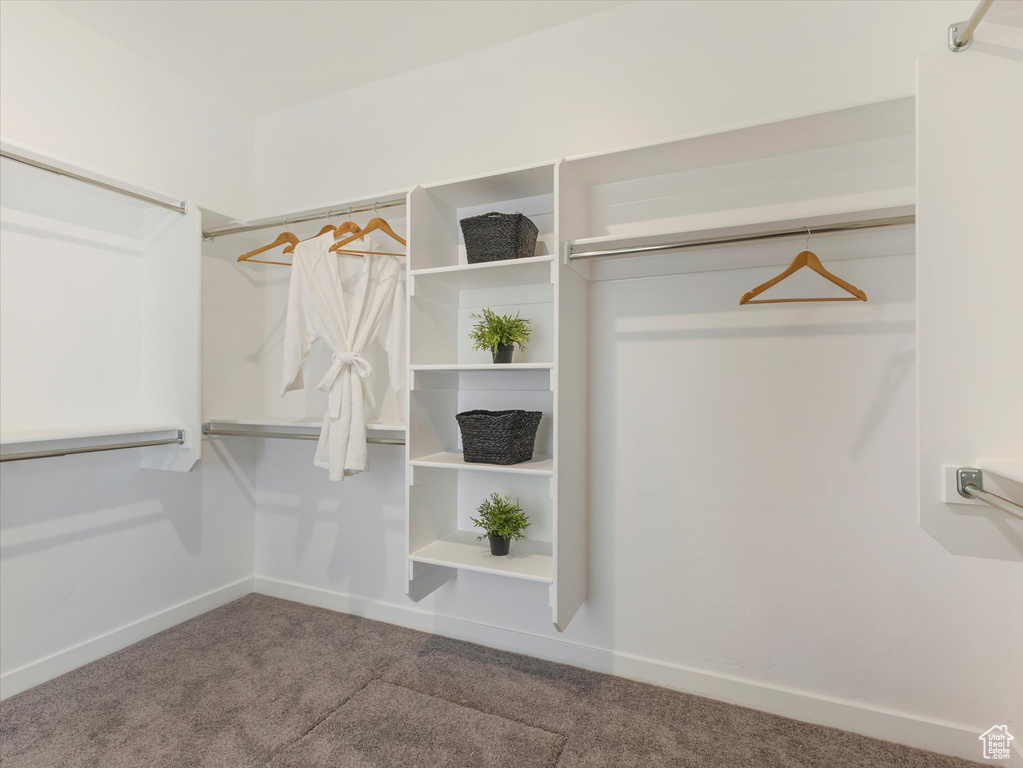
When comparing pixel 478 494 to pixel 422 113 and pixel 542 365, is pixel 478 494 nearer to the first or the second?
pixel 542 365

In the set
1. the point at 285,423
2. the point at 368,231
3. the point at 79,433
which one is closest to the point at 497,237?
the point at 368,231

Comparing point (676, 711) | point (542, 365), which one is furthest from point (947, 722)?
point (542, 365)

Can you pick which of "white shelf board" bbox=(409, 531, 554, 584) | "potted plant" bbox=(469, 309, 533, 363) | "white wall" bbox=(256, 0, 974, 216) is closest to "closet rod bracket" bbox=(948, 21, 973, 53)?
"white wall" bbox=(256, 0, 974, 216)

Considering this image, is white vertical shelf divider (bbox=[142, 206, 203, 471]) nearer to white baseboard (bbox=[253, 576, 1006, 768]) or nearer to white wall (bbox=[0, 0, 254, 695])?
white wall (bbox=[0, 0, 254, 695])

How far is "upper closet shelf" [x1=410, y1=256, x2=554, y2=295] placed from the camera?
1.86 m

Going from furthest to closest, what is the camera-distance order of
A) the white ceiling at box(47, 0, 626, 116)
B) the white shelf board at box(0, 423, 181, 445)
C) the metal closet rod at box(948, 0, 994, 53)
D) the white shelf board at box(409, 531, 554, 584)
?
the white ceiling at box(47, 0, 626, 116), the white shelf board at box(409, 531, 554, 584), the white shelf board at box(0, 423, 181, 445), the metal closet rod at box(948, 0, 994, 53)

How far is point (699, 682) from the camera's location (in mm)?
1957

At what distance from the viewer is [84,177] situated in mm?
1913

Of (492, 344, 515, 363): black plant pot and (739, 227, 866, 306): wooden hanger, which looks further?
(492, 344, 515, 363): black plant pot

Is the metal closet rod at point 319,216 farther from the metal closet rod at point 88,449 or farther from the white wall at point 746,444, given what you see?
the metal closet rod at point 88,449

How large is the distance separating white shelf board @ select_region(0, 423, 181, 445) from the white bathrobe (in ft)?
1.82

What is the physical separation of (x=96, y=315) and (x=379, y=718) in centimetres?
197

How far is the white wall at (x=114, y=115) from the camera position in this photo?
6.60ft

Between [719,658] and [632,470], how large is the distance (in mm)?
732
